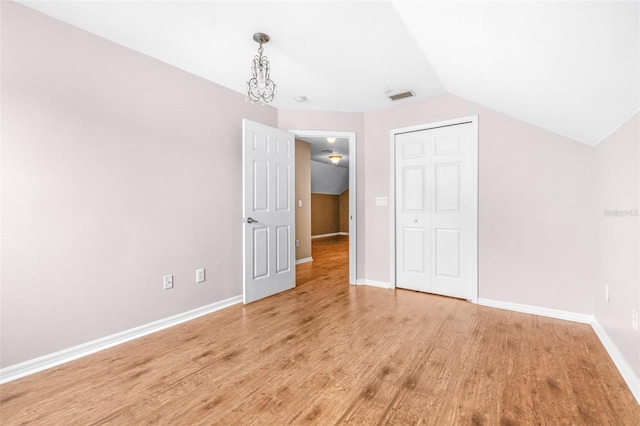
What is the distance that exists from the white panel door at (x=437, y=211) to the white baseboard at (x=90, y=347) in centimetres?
243

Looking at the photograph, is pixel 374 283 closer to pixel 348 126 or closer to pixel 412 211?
pixel 412 211

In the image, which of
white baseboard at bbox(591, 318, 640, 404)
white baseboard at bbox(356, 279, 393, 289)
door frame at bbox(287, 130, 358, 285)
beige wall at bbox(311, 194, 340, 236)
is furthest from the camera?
beige wall at bbox(311, 194, 340, 236)

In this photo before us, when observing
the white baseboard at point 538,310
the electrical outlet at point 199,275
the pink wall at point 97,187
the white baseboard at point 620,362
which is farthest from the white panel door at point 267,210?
the white baseboard at point 620,362

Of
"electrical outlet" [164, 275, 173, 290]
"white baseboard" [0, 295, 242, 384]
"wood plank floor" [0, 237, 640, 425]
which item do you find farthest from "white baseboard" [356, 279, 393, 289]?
"electrical outlet" [164, 275, 173, 290]

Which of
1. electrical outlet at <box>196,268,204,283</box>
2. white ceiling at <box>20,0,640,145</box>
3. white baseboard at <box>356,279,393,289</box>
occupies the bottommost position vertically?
white baseboard at <box>356,279,393,289</box>

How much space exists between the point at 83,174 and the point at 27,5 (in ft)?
3.63

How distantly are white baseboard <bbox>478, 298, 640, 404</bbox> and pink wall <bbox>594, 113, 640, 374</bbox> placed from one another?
1.9 inches

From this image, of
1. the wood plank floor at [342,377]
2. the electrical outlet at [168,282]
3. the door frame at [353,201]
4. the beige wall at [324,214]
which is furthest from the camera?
the beige wall at [324,214]

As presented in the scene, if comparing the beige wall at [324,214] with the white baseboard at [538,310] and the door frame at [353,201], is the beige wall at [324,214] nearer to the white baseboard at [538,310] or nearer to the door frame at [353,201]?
the door frame at [353,201]

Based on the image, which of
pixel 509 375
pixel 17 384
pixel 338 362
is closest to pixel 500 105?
pixel 509 375

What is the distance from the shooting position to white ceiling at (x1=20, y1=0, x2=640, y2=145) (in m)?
1.34

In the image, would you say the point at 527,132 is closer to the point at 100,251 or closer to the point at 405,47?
the point at 405,47

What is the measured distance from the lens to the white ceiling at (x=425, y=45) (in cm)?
134

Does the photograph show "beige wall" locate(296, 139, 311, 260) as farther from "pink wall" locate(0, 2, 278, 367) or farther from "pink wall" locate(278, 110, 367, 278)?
"pink wall" locate(0, 2, 278, 367)
